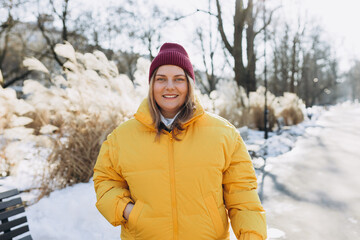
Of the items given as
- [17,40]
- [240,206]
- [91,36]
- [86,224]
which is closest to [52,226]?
[86,224]

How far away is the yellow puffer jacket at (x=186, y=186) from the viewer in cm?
Answer: 141

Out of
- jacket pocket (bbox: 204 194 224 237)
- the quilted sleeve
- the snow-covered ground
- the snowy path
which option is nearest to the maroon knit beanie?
the quilted sleeve

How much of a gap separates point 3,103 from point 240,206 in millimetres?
3468

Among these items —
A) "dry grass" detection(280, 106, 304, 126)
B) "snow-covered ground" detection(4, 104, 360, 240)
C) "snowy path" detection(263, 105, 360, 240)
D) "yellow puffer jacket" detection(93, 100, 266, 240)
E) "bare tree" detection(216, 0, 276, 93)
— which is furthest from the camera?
"dry grass" detection(280, 106, 304, 126)

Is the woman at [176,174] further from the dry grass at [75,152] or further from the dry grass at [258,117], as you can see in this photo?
the dry grass at [258,117]

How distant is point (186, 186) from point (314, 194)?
320 centimetres

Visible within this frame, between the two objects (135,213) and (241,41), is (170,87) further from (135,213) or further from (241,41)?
(241,41)

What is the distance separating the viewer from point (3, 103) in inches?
140

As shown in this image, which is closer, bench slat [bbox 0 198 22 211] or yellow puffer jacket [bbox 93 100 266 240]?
yellow puffer jacket [bbox 93 100 266 240]

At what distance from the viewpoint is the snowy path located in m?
2.88

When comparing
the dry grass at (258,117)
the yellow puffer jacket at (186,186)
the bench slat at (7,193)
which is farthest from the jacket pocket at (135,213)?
the dry grass at (258,117)

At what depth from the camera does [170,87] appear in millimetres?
1552

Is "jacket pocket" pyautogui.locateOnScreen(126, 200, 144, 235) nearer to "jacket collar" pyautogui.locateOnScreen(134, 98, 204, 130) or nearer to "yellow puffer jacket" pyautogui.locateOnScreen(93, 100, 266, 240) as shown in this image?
"yellow puffer jacket" pyautogui.locateOnScreen(93, 100, 266, 240)

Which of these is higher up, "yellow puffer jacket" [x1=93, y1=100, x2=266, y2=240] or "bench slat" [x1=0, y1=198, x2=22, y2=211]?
"yellow puffer jacket" [x1=93, y1=100, x2=266, y2=240]
